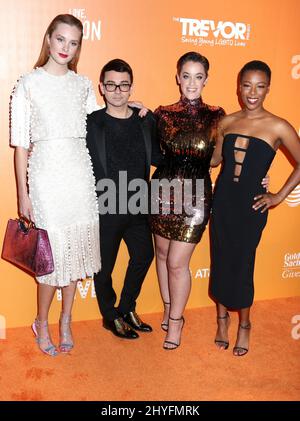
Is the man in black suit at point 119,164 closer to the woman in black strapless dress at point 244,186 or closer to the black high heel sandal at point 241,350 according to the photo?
the woman in black strapless dress at point 244,186

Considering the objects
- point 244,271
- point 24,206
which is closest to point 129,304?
point 244,271

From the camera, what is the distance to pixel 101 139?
2.87m

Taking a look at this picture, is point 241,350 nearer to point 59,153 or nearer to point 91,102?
point 59,153

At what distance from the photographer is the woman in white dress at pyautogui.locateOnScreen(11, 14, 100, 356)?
8.71 ft

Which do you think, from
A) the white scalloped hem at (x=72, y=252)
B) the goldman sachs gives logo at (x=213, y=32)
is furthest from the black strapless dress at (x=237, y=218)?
the goldman sachs gives logo at (x=213, y=32)

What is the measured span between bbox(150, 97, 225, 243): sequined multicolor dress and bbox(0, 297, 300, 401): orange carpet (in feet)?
2.59

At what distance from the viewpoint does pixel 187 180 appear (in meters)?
2.95

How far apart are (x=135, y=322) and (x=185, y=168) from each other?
123cm

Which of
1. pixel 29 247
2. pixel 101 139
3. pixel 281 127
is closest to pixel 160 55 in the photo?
pixel 101 139

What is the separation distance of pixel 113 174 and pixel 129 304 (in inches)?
39.8

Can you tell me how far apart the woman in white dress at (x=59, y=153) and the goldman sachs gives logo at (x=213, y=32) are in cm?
89

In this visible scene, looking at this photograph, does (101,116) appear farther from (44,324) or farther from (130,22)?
(44,324)

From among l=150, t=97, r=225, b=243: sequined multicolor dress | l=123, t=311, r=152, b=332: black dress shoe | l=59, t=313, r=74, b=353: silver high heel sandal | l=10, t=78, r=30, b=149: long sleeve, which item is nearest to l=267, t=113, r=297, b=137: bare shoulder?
l=150, t=97, r=225, b=243: sequined multicolor dress

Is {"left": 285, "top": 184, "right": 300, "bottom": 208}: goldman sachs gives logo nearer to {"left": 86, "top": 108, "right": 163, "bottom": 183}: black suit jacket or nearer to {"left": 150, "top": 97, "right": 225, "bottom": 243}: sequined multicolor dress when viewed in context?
{"left": 150, "top": 97, "right": 225, "bottom": 243}: sequined multicolor dress
